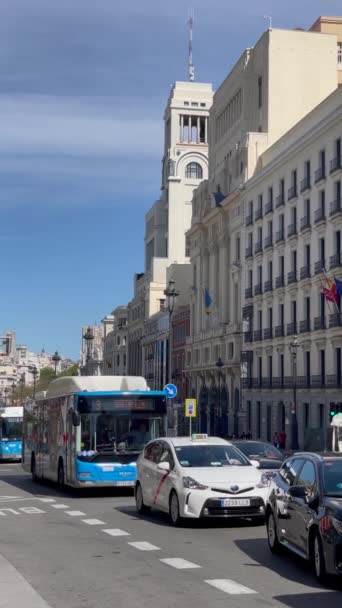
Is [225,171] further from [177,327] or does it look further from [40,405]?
[40,405]

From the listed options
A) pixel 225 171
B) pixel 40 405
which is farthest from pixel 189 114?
pixel 40 405

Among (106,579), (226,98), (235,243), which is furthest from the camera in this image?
(226,98)

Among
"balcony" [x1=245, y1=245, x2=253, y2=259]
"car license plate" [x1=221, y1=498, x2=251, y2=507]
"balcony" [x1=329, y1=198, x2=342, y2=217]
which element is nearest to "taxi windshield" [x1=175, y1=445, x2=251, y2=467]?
"car license plate" [x1=221, y1=498, x2=251, y2=507]

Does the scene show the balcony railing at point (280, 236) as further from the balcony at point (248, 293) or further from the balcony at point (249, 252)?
the balcony at point (248, 293)

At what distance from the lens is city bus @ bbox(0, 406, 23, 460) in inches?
1753

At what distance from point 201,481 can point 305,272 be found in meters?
45.1

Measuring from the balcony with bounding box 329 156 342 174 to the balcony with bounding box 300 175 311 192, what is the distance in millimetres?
3706

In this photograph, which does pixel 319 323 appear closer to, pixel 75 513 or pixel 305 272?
pixel 305 272

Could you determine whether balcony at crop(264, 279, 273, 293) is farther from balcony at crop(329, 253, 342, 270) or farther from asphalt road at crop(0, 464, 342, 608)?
asphalt road at crop(0, 464, 342, 608)

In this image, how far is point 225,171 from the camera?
8138 cm

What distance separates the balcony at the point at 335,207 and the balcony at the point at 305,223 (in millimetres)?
3787

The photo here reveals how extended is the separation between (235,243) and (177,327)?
24.7m

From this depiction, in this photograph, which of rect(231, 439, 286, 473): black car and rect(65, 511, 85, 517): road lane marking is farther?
rect(231, 439, 286, 473): black car

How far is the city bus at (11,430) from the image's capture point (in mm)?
44531
